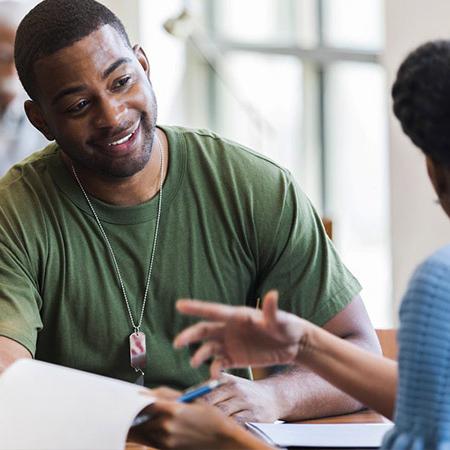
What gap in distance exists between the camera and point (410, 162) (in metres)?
4.10

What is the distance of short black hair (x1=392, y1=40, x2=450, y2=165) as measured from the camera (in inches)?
50.6

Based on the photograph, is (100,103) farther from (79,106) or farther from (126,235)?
(126,235)

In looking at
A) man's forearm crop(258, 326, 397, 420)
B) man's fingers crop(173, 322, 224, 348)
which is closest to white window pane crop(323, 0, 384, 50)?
man's forearm crop(258, 326, 397, 420)

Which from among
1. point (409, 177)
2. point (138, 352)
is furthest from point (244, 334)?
point (409, 177)

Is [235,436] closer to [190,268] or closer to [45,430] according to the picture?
[45,430]

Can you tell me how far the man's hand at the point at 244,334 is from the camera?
4.52ft

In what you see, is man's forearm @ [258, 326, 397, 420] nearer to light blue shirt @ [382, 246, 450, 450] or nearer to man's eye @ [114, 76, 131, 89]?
light blue shirt @ [382, 246, 450, 450]

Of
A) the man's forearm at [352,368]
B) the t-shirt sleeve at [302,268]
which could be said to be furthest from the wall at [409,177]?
the man's forearm at [352,368]

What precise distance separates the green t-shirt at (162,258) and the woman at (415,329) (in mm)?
653

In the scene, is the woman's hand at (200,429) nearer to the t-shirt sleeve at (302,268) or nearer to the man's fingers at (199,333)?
the man's fingers at (199,333)

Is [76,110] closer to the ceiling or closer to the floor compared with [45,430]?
closer to the ceiling

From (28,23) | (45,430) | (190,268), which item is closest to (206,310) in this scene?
(45,430)

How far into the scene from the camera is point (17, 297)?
2.01 metres

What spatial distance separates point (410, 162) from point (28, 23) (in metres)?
2.27
